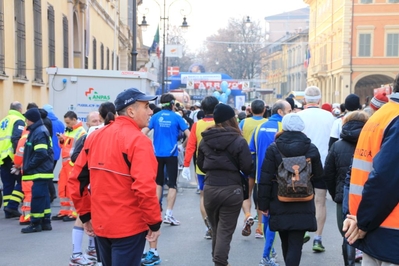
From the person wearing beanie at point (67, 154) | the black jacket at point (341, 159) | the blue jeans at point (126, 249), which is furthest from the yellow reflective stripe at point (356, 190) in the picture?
the person wearing beanie at point (67, 154)

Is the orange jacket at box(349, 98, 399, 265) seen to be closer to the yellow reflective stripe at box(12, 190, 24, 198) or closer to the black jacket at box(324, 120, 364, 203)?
the black jacket at box(324, 120, 364, 203)

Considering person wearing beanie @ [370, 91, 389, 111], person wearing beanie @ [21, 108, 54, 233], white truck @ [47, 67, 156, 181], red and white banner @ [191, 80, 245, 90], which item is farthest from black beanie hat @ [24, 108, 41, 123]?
red and white banner @ [191, 80, 245, 90]

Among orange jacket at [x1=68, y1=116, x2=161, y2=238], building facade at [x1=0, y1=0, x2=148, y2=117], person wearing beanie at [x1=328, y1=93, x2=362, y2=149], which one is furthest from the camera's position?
→ building facade at [x1=0, y1=0, x2=148, y2=117]

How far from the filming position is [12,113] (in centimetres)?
1177

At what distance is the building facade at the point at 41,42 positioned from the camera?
15742 millimetres

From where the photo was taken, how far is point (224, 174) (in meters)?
7.05

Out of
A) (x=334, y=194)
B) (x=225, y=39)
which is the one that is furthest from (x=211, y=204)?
(x=225, y=39)

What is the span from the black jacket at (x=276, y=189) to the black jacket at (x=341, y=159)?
50 cm

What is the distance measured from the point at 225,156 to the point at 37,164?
146 inches

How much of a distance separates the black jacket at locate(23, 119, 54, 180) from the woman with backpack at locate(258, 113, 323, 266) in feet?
13.6

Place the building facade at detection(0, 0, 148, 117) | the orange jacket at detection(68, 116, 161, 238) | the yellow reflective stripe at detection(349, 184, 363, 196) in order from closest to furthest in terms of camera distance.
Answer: the yellow reflective stripe at detection(349, 184, 363, 196), the orange jacket at detection(68, 116, 161, 238), the building facade at detection(0, 0, 148, 117)

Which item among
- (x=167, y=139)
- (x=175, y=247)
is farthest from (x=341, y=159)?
(x=167, y=139)

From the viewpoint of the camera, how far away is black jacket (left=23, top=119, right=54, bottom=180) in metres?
9.55

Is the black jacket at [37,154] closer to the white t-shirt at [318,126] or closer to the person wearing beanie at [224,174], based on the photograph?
the person wearing beanie at [224,174]
